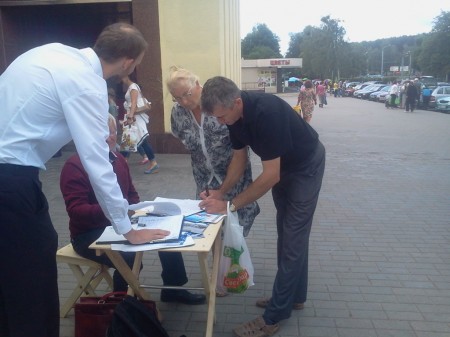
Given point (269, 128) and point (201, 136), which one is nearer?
point (269, 128)

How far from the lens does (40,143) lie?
6.59ft

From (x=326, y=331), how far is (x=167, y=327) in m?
1.08

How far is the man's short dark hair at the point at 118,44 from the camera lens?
2.13 meters

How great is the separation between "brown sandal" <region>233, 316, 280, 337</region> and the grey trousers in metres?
0.04

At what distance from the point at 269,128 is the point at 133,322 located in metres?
1.31

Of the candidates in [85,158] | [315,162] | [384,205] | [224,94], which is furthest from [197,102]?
[384,205]

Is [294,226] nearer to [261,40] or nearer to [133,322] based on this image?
[133,322]

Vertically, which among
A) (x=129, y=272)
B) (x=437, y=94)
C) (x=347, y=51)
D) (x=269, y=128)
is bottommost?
(x=437, y=94)

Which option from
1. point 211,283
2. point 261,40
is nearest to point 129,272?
point 211,283

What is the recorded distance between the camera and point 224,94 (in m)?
2.69

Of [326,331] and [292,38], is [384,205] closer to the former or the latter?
[326,331]

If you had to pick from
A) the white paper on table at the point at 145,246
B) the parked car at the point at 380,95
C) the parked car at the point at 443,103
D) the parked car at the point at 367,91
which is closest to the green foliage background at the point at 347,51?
the parked car at the point at 367,91

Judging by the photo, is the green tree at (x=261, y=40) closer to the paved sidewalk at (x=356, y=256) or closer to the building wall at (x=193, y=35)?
the building wall at (x=193, y=35)

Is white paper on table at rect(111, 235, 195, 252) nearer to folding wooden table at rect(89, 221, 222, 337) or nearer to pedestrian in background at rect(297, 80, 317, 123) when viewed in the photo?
folding wooden table at rect(89, 221, 222, 337)
